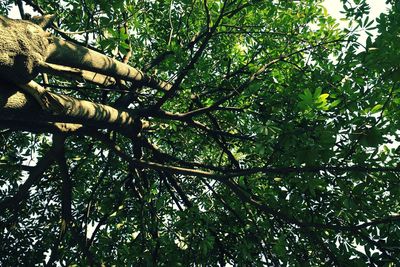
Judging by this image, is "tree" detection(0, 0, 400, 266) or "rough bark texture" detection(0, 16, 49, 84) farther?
"tree" detection(0, 0, 400, 266)

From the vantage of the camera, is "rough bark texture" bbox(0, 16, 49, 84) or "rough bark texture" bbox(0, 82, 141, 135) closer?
"rough bark texture" bbox(0, 16, 49, 84)

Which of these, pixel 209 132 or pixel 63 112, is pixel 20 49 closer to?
pixel 63 112

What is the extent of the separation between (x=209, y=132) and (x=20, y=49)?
3691 millimetres

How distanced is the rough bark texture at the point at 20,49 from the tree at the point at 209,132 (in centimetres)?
1

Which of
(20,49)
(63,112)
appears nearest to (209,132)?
(63,112)

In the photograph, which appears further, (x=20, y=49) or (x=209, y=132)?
(x=209, y=132)

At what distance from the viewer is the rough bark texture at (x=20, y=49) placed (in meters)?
2.68

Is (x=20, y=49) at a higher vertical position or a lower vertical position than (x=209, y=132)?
lower

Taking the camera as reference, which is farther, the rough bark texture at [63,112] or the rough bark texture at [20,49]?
the rough bark texture at [63,112]

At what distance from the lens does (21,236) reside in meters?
6.40

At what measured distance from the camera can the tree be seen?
349 cm

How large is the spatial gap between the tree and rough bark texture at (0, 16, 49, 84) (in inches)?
0.4

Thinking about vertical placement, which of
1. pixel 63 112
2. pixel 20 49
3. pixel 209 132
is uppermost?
pixel 209 132

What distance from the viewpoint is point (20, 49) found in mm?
2811
